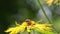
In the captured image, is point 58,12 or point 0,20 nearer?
point 58,12

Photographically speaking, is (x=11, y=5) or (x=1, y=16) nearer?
(x=1, y=16)

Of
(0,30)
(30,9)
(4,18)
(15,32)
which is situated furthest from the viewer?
(30,9)

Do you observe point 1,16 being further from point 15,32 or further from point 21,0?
point 15,32

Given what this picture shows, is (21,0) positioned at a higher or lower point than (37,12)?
higher

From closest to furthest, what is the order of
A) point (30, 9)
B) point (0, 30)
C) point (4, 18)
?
point (0, 30), point (4, 18), point (30, 9)

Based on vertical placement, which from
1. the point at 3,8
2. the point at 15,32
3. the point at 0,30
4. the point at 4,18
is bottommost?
the point at 15,32

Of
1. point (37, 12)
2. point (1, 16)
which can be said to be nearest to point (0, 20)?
point (1, 16)

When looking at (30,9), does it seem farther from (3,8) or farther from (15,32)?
(15,32)

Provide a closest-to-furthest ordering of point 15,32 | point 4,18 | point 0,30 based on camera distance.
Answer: point 15,32 < point 0,30 < point 4,18

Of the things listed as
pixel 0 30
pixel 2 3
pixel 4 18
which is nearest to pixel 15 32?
pixel 0 30
